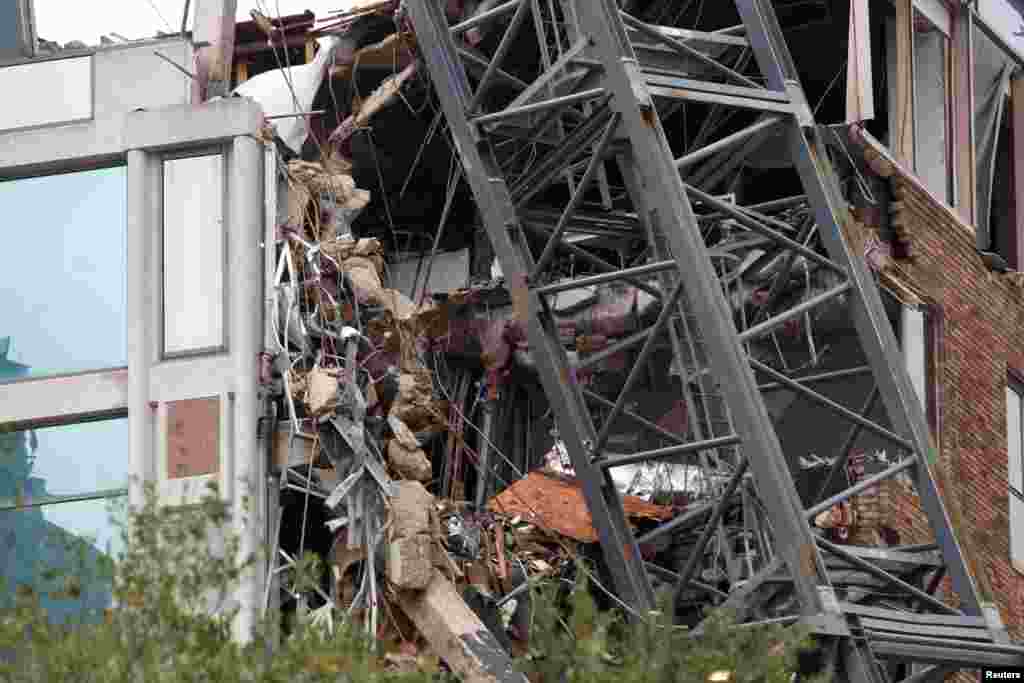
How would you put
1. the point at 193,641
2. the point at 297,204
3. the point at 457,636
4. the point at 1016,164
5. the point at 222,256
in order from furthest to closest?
the point at 1016,164
the point at 297,204
the point at 222,256
the point at 457,636
the point at 193,641

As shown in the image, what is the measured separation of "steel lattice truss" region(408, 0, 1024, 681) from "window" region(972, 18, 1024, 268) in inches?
138

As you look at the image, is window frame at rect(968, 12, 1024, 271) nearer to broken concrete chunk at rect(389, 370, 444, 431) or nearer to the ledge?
broken concrete chunk at rect(389, 370, 444, 431)

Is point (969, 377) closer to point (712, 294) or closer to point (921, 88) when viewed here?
point (921, 88)

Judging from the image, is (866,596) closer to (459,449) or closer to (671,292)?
(671,292)

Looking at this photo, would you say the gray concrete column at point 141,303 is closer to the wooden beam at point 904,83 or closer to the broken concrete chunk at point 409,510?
the broken concrete chunk at point 409,510

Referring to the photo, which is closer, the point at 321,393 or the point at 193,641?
the point at 193,641

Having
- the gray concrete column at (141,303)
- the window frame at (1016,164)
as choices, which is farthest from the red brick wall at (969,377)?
the gray concrete column at (141,303)

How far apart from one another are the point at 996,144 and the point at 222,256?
10678mm

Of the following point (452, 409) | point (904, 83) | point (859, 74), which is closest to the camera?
point (859, 74)

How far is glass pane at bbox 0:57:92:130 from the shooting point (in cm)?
2223

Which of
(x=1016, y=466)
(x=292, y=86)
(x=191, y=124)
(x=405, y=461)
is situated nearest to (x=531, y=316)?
(x=405, y=461)

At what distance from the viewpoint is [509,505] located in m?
24.4

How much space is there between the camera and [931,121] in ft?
90.1

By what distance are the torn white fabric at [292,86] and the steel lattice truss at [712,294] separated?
4.26ft
